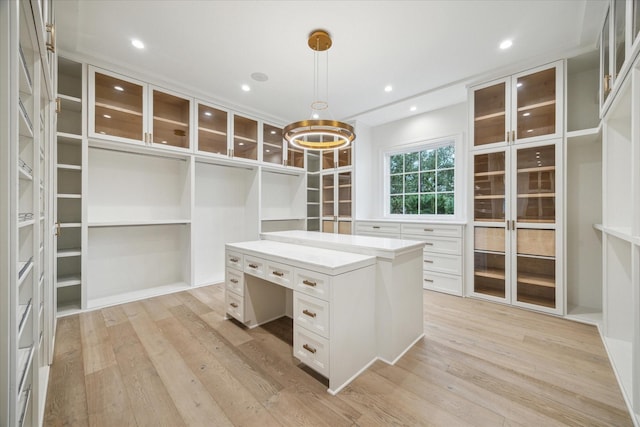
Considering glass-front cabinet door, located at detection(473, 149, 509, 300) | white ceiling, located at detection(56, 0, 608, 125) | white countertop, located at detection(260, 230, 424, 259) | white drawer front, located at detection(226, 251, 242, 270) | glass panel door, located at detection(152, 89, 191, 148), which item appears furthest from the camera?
glass panel door, located at detection(152, 89, 191, 148)

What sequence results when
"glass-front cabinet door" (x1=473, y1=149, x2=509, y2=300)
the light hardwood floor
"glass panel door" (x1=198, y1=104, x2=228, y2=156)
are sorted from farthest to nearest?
"glass panel door" (x1=198, y1=104, x2=228, y2=156) → "glass-front cabinet door" (x1=473, y1=149, x2=509, y2=300) → the light hardwood floor

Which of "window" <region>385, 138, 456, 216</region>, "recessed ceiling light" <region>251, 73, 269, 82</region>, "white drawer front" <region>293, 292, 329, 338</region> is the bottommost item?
"white drawer front" <region>293, 292, 329, 338</region>

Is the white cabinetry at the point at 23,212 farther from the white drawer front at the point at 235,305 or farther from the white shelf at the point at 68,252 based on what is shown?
the white drawer front at the point at 235,305

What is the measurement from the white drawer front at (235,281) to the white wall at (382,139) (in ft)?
8.24

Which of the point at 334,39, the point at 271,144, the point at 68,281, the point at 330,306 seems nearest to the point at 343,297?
the point at 330,306

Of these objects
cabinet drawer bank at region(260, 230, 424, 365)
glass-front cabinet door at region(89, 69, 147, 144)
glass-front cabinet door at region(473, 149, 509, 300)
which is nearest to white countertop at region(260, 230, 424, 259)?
cabinet drawer bank at region(260, 230, 424, 365)

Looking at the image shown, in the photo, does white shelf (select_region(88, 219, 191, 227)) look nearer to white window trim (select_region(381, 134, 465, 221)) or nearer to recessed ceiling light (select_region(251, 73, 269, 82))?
recessed ceiling light (select_region(251, 73, 269, 82))

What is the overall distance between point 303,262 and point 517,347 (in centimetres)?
195

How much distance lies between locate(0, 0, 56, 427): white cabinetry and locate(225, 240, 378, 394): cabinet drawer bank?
1.28m

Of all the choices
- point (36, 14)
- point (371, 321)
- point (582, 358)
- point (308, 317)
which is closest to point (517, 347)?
point (582, 358)

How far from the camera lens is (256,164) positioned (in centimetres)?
427

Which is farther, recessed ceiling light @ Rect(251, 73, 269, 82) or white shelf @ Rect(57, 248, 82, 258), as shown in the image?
recessed ceiling light @ Rect(251, 73, 269, 82)

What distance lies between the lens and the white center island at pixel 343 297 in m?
1.66

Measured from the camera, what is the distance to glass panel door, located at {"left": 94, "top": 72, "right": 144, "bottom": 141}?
9.55 feet
